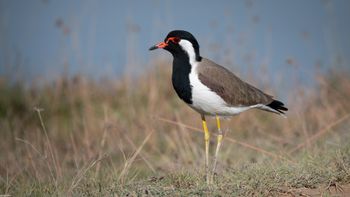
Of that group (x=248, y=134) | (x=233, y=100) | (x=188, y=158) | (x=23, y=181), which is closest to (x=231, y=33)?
(x=248, y=134)

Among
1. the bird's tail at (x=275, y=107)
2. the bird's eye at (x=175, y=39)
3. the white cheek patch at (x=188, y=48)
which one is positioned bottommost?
the bird's tail at (x=275, y=107)

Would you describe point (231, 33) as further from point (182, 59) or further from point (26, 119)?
point (182, 59)

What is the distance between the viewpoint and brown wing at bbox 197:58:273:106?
539 cm

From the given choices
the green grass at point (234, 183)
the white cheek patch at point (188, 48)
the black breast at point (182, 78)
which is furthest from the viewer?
the white cheek patch at point (188, 48)

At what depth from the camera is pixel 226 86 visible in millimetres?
5512

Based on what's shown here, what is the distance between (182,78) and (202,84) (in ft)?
0.59

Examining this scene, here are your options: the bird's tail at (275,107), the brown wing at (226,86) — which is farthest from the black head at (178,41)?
the bird's tail at (275,107)

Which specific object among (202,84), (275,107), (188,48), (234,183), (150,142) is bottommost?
(150,142)

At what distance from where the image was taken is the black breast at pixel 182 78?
209 inches

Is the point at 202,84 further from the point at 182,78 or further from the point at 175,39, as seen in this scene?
the point at 175,39

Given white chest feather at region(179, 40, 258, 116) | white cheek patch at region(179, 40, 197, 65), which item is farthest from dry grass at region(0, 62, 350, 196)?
white cheek patch at region(179, 40, 197, 65)

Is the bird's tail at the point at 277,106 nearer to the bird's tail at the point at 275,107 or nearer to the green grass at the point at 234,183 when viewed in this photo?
the bird's tail at the point at 275,107

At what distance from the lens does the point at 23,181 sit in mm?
5434

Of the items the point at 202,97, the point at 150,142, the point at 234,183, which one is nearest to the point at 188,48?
the point at 202,97
